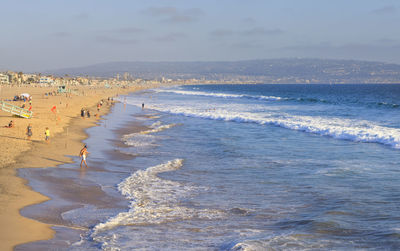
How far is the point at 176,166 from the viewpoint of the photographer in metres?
19.5

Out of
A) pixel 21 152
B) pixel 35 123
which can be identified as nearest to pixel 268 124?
pixel 35 123

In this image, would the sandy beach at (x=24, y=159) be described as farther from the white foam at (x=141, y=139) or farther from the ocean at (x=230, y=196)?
the white foam at (x=141, y=139)

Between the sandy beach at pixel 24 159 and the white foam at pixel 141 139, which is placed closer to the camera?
the sandy beach at pixel 24 159

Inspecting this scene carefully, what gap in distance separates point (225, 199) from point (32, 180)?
745 centimetres

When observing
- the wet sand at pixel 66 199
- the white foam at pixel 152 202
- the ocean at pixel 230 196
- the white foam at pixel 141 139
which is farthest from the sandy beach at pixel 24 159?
the white foam at pixel 141 139

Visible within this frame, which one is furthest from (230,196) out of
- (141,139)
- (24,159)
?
(141,139)

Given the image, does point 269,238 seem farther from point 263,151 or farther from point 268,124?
point 268,124

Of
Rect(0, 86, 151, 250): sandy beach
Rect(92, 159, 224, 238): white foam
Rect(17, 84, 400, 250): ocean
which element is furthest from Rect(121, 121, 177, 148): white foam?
Rect(92, 159, 224, 238): white foam

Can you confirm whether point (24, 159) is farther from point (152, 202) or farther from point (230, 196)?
point (230, 196)

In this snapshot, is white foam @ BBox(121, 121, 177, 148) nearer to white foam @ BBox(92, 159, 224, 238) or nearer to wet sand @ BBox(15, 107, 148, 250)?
wet sand @ BBox(15, 107, 148, 250)

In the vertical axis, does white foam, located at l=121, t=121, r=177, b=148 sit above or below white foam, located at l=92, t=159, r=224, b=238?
above

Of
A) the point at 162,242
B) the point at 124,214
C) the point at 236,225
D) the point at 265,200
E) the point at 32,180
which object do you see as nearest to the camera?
the point at 162,242

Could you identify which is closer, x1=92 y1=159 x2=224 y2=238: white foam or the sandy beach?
the sandy beach

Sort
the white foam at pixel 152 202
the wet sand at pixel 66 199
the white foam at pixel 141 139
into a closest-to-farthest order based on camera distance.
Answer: the wet sand at pixel 66 199 → the white foam at pixel 152 202 → the white foam at pixel 141 139
